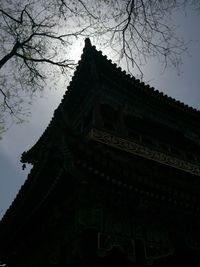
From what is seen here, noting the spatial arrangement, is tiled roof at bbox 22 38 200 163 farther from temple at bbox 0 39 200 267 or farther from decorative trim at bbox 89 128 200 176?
decorative trim at bbox 89 128 200 176

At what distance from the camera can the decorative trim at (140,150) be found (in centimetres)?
795

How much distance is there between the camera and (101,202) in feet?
20.8

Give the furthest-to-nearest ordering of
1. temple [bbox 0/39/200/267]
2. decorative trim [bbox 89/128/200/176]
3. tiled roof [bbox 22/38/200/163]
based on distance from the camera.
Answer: tiled roof [bbox 22/38/200/163] → decorative trim [bbox 89/128/200/176] → temple [bbox 0/39/200/267]

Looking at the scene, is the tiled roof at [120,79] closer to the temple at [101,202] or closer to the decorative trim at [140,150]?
→ the temple at [101,202]

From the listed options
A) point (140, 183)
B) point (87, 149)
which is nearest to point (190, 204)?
point (140, 183)

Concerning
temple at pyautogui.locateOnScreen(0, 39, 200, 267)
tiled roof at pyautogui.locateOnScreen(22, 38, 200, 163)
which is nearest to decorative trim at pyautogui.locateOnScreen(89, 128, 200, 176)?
temple at pyautogui.locateOnScreen(0, 39, 200, 267)

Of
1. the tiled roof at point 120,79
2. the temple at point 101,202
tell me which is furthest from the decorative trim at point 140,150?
the tiled roof at point 120,79

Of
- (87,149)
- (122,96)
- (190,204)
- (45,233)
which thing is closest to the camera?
(87,149)

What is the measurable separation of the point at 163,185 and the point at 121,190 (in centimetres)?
96

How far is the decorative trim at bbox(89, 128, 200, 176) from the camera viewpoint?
7947mm

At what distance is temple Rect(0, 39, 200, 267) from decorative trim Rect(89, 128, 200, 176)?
33 mm

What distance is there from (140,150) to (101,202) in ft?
8.91

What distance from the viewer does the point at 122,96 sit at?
33.8 ft

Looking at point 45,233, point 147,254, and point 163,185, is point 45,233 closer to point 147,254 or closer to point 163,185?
point 147,254
